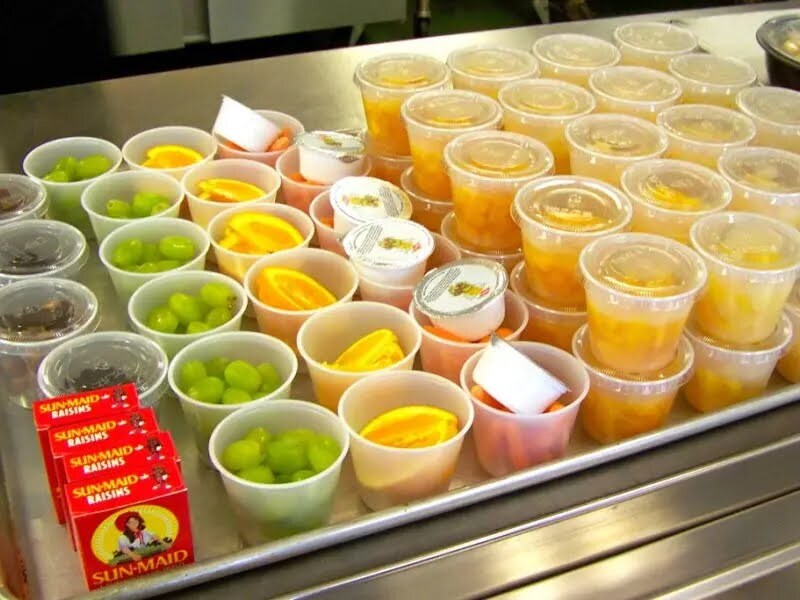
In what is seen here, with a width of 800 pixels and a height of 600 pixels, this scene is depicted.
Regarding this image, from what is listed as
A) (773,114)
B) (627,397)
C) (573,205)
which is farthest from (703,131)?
(627,397)

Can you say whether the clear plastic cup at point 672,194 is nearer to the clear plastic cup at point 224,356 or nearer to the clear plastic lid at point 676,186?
the clear plastic lid at point 676,186

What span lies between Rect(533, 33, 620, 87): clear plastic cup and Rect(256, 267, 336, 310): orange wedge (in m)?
0.73

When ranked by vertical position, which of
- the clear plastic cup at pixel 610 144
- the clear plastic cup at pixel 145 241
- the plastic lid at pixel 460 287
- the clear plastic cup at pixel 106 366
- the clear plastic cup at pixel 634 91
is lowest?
the clear plastic cup at pixel 106 366

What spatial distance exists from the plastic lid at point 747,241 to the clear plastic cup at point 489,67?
1.83ft

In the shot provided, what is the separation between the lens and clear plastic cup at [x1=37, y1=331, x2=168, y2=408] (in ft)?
3.98

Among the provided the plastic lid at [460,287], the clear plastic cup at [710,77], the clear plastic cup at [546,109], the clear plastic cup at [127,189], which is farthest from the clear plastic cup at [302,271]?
the clear plastic cup at [710,77]

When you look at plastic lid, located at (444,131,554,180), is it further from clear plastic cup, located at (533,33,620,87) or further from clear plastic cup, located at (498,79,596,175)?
clear plastic cup, located at (533,33,620,87)

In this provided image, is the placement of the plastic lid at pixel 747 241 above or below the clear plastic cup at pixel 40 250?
above

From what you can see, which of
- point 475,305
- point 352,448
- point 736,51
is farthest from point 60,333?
point 736,51

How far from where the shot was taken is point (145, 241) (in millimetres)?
1533

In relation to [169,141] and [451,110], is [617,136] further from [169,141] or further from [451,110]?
[169,141]

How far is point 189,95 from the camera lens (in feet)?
6.40

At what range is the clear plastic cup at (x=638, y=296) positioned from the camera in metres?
1.22

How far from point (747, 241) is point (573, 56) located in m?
0.71
